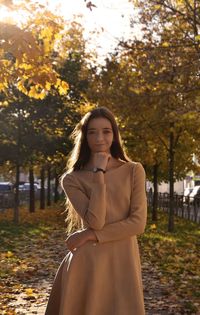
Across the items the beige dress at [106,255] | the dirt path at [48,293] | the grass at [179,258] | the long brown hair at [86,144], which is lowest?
the dirt path at [48,293]

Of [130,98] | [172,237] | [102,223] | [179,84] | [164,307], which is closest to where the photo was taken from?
[102,223]

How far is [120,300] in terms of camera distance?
3123 millimetres

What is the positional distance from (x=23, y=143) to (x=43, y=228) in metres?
4.50

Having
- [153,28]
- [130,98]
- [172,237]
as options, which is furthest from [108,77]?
[172,237]

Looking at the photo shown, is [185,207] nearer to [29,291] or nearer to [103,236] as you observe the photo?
[29,291]

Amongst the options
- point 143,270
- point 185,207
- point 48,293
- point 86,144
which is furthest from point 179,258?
point 185,207

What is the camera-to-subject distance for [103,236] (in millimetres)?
3125

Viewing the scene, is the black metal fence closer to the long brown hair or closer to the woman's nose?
the long brown hair

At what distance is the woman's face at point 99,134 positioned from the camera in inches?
130

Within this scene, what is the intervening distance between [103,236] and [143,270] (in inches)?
290

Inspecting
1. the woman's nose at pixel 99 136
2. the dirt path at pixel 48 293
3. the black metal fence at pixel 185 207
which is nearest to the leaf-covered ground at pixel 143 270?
the dirt path at pixel 48 293

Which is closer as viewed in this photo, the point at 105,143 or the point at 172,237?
the point at 105,143

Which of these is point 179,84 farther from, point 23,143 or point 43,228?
point 23,143

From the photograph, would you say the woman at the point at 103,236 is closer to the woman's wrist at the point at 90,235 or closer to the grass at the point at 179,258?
the woman's wrist at the point at 90,235
